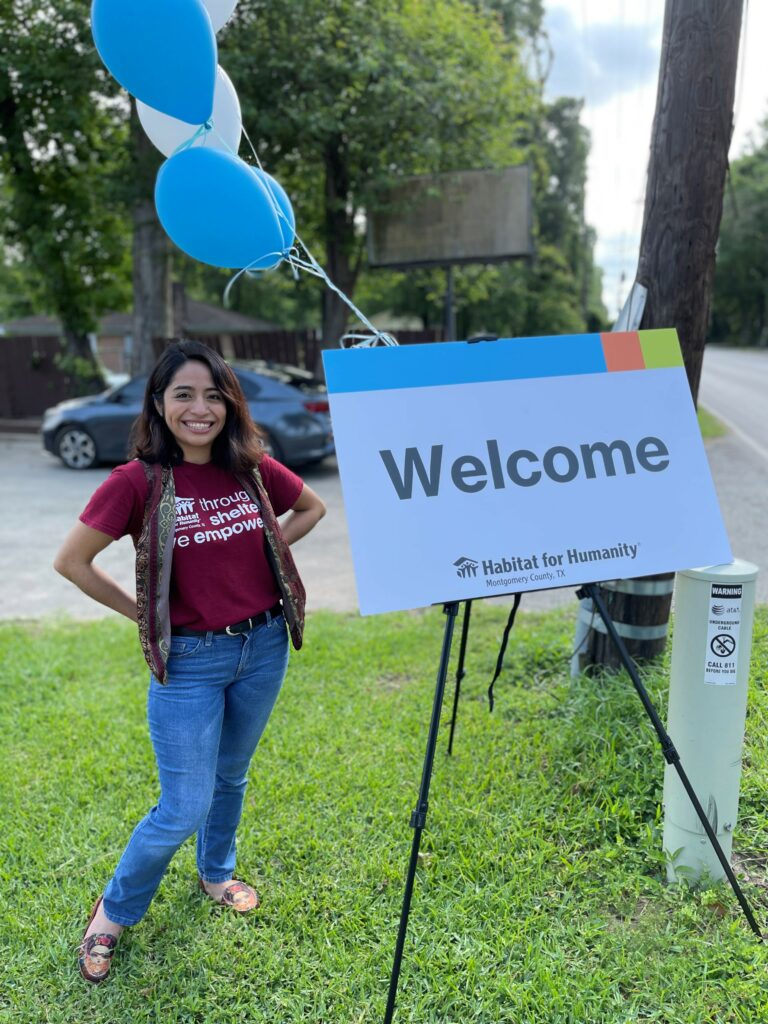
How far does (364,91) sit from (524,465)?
37.3 ft

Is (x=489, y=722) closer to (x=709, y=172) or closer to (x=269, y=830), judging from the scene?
(x=269, y=830)

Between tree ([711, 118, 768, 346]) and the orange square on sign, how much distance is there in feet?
165

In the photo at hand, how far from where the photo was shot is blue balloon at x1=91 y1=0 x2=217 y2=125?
2.23m

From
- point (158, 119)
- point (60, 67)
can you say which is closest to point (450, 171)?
point (60, 67)

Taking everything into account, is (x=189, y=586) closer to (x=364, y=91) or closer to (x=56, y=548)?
(x=56, y=548)

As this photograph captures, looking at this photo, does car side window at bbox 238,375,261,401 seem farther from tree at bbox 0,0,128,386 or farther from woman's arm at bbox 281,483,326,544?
woman's arm at bbox 281,483,326,544

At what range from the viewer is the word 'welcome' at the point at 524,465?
220cm

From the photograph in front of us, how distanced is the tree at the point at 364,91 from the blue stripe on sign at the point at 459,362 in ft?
33.8

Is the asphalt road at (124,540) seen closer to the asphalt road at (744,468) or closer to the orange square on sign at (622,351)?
the asphalt road at (744,468)

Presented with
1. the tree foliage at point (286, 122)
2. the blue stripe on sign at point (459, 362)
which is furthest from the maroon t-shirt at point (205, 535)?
the tree foliage at point (286, 122)

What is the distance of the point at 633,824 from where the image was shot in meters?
2.85

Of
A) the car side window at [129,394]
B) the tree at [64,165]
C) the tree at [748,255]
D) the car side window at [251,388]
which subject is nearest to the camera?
the car side window at [251,388]

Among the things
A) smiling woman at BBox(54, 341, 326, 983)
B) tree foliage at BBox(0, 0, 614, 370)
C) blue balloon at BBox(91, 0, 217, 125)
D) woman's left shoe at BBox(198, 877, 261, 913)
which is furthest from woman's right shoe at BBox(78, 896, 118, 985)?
tree foliage at BBox(0, 0, 614, 370)

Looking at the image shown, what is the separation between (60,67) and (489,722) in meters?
12.3
